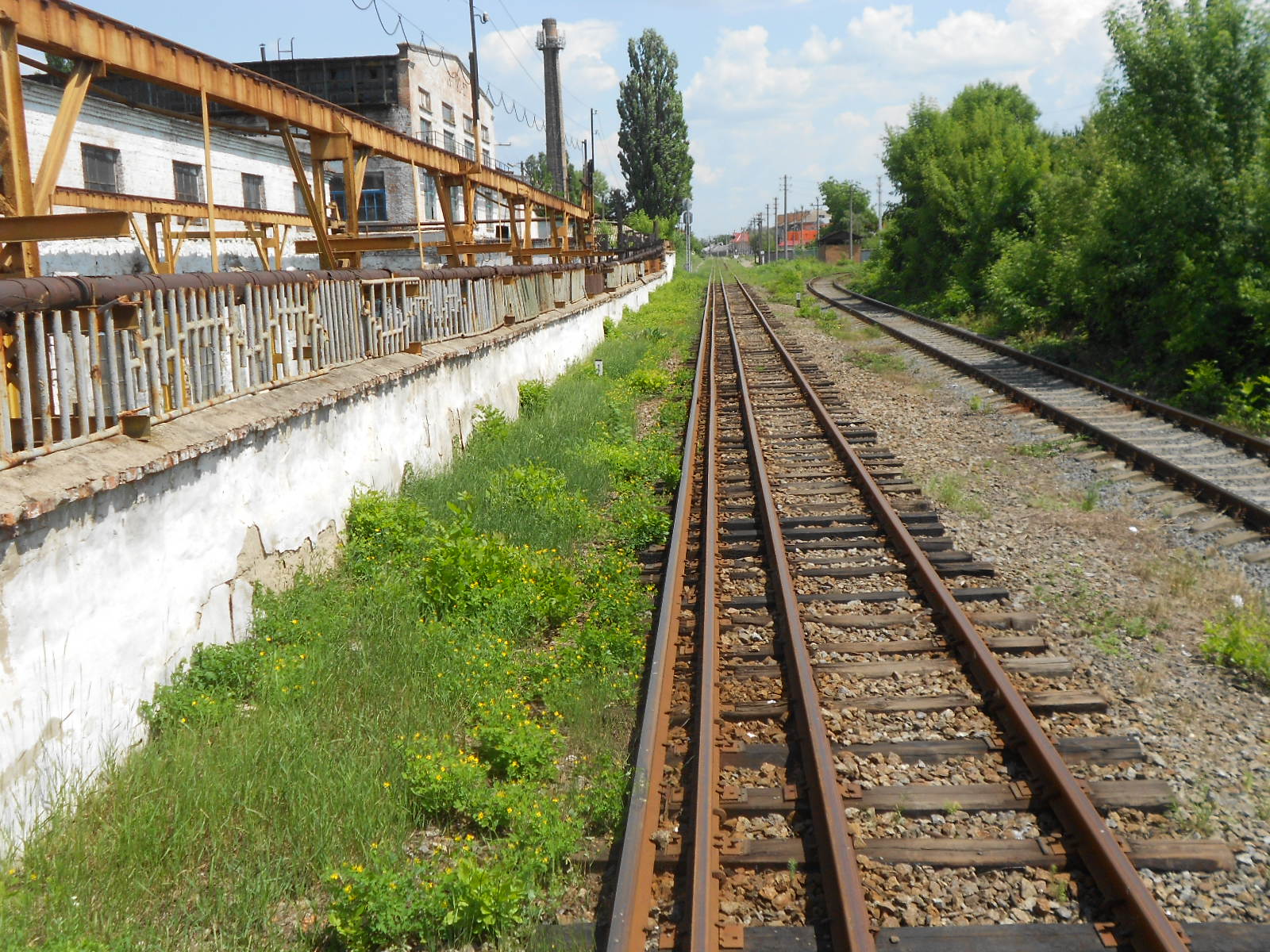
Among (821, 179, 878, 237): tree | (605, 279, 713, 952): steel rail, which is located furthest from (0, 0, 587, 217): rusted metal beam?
(821, 179, 878, 237): tree

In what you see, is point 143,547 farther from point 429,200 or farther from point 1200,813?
point 429,200

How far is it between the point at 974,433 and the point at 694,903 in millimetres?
10835

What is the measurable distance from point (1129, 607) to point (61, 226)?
7.31m

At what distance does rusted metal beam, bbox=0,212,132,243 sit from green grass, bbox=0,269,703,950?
2522 mm

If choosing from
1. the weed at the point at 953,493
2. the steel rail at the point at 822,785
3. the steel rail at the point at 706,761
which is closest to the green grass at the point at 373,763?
the steel rail at the point at 706,761

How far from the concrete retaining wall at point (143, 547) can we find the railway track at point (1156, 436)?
7.14m

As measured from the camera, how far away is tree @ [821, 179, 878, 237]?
97.6 meters

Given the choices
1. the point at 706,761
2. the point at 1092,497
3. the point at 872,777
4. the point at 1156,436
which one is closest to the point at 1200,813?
the point at 872,777

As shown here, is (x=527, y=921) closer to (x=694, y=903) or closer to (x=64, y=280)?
(x=694, y=903)

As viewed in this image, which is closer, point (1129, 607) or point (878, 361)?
point (1129, 607)

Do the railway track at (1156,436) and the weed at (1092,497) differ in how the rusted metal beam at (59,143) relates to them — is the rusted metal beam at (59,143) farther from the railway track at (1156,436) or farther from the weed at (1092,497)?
the railway track at (1156,436)

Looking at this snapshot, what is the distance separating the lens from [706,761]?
485 cm

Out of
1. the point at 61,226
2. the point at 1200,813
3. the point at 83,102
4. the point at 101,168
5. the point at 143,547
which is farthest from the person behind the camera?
the point at 101,168

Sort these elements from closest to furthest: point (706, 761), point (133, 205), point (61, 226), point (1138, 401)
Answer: point (706, 761) < point (61, 226) < point (1138, 401) < point (133, 205)
